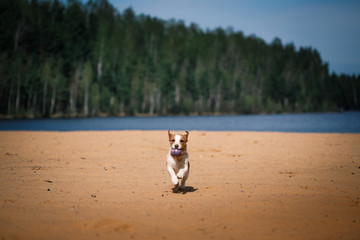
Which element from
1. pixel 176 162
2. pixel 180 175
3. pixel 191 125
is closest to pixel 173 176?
pixel 180 175

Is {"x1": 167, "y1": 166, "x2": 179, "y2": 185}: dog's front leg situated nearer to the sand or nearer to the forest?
the sand

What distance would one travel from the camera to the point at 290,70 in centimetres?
11856

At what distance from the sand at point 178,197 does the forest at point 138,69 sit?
48344 mm

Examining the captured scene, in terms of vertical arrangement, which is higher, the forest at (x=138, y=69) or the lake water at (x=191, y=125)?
the forest at (x=138, y=69)

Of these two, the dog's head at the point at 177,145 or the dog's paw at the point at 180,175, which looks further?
the dog's paw at the point at 180,175

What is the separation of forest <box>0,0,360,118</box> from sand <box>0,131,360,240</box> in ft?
159

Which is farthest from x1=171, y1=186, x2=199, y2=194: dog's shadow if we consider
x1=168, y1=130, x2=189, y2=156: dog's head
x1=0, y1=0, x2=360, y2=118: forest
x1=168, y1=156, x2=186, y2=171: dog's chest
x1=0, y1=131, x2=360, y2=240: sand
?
x1=0, y1=0, x2=360, y2=118: forest

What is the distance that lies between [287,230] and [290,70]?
122m

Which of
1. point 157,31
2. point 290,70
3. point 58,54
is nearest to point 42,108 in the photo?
point 58,54

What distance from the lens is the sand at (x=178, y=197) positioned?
4.71 m

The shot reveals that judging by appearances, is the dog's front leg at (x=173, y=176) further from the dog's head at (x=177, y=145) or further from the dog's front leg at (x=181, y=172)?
the dog's head at (x=177, y=145)

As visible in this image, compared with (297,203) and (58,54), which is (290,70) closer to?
(58,54)

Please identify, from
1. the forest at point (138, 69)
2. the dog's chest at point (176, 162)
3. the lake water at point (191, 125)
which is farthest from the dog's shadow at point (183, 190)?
the forest at point (138, 69)

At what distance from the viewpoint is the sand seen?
4.71 m
